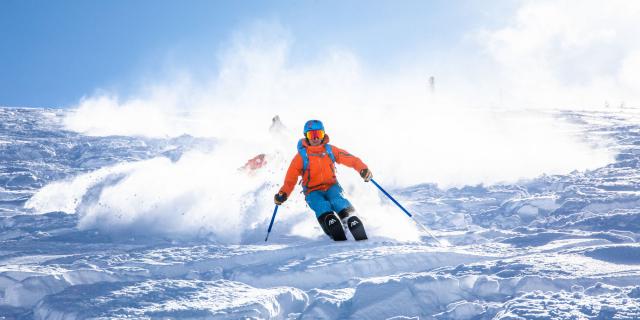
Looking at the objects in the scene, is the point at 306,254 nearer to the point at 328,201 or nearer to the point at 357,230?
the point at 357,230

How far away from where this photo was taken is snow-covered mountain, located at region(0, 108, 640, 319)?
11.6ft

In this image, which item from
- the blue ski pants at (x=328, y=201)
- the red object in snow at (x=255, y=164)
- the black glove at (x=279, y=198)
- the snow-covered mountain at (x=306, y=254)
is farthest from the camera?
the red object in snow at (x=255, y=164)

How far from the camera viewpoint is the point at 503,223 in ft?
23.7

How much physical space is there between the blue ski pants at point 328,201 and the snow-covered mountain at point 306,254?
419 millimetres

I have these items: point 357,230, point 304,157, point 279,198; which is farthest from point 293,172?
point 357,230

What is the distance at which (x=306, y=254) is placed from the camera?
16.3ft

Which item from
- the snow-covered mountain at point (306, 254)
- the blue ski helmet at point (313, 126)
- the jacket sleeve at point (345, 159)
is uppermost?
the blue ski helmet at point (313, 126)

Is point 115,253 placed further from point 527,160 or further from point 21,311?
point 527,160

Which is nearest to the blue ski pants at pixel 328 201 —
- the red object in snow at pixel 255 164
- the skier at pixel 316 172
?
the skier at pixel 316 172

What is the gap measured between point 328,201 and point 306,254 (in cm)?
102

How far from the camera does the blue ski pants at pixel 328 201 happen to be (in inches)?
225

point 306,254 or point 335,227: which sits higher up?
point 335,227

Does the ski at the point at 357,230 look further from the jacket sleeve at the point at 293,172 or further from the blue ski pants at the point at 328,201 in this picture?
the jacket sleeve at the point at 293,172

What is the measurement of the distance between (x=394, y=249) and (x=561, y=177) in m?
7.88
